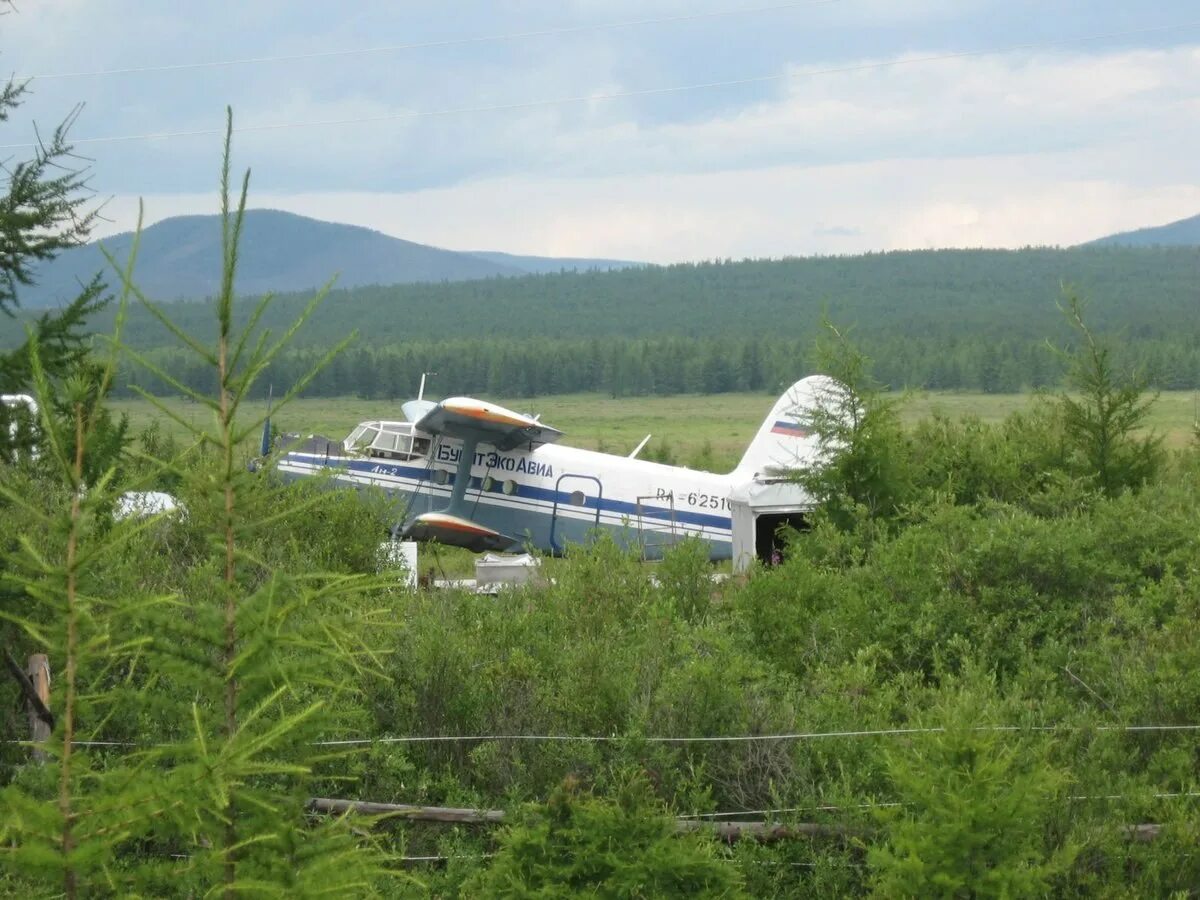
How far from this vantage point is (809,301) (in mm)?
177000

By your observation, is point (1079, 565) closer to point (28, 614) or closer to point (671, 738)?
point (671, 738)

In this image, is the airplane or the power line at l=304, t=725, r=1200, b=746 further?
the airplane

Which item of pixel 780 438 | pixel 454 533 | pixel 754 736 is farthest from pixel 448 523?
pixel 754 736

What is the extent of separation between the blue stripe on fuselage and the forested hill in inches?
4788

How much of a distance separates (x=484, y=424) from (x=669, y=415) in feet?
272

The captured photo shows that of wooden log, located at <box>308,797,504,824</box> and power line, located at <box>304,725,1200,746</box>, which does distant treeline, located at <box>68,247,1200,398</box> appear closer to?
power line, located at <box>304,725,1200,746</box>

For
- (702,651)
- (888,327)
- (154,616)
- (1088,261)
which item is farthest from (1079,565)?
(1088,261)

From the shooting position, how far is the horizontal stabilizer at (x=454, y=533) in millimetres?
22938

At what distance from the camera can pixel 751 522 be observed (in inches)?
706

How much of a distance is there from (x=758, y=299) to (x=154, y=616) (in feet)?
596

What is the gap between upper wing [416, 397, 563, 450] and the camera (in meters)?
22.7

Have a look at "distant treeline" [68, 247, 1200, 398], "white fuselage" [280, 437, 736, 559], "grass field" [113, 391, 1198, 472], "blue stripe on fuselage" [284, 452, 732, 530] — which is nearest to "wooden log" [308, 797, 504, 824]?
"blue stripe on fuselage" [284, 452, 732, 530]

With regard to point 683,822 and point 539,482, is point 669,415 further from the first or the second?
point 683,822

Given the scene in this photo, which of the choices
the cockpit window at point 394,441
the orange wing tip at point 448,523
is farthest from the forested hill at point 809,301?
the orange wing tip at point 448,523
